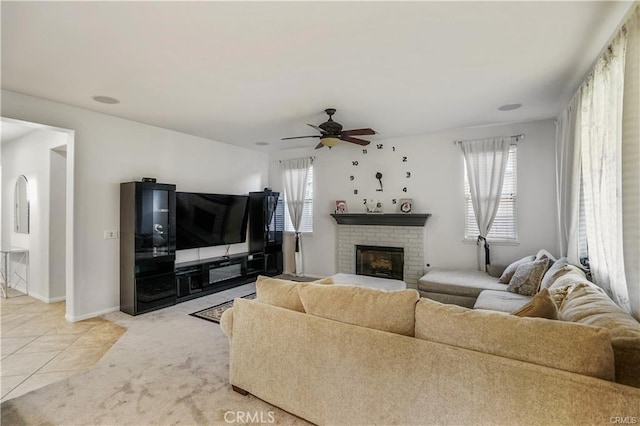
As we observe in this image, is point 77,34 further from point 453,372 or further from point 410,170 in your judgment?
point 410,170

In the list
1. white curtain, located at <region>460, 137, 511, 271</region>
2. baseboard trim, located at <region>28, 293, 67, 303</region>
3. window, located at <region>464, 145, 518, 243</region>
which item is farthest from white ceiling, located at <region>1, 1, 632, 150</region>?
baseboard trim, located at <region>28, 293, 67, 303</region>

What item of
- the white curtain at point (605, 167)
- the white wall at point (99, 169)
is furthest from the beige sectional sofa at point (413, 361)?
the white wall at point (99, 169)

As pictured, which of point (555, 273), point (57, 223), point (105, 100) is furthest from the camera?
point (57, 223)

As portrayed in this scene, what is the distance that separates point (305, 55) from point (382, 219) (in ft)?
10.7

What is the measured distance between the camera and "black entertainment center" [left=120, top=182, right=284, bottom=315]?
13.0ft

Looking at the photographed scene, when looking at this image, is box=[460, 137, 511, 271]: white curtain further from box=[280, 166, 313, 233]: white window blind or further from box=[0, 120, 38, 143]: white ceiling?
box=[0, 120, 38, 143]: white ceiling

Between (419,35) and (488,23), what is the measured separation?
0.45 meters

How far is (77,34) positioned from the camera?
7.02ft

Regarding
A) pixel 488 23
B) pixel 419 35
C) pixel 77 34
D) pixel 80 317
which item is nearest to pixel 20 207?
pixel 80 317

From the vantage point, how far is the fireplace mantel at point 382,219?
191 inches

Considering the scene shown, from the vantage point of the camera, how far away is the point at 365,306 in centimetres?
174

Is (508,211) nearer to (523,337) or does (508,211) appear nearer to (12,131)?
(523,337)

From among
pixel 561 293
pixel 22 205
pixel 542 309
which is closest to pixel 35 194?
pixel 22 205

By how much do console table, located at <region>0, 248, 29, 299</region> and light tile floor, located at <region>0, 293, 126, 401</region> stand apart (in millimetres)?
828
